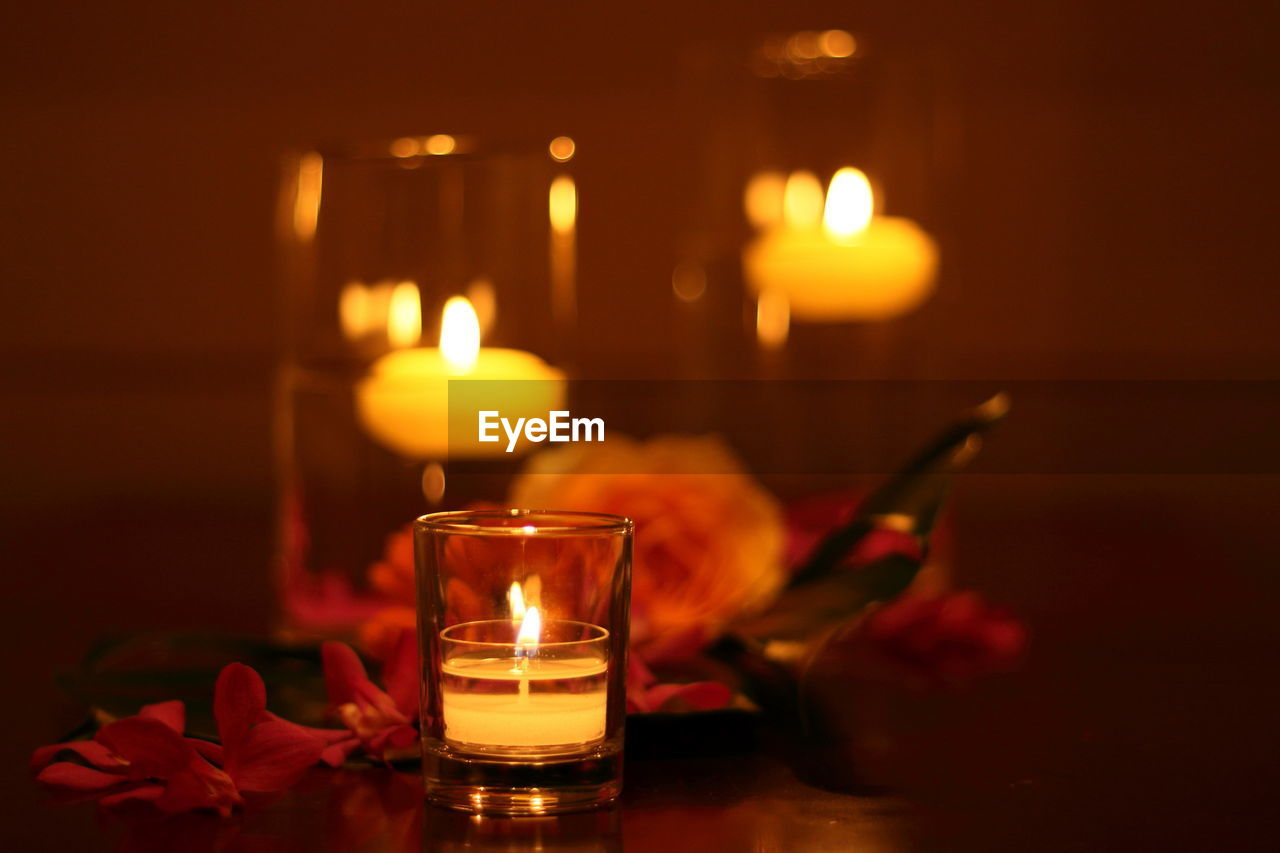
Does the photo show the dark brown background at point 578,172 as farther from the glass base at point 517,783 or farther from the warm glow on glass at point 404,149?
the glass base at point 517,783

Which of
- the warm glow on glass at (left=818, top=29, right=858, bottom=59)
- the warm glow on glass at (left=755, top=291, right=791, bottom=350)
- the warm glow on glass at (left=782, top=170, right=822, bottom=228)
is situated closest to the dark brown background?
the warm glow on glass at (left=818, top=29, right=858, bottom=59)

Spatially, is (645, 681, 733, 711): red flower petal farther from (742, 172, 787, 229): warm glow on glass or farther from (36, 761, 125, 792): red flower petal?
(742, 172, 787, 229): warm glow on glass

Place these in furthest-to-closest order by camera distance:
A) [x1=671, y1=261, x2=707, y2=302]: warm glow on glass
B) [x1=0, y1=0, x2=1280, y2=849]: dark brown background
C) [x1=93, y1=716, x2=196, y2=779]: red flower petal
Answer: [x1=0, y1=0, x2=1280, y2=849]: dark brown background → [x1=671, y1=261, x2=707, y2=302]: warm glow on glass → [x1=93, y1=716, x2=196, y2=779]: red flower petal

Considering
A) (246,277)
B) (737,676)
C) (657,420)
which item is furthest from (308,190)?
(246,277)

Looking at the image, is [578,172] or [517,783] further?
[578,172]

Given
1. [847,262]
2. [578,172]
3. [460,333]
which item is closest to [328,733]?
[460,333]

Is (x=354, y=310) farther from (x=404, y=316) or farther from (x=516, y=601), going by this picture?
(x=516, y=601)

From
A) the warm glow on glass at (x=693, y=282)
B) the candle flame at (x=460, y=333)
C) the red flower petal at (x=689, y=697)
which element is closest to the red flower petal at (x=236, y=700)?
the red flower petal at (x=689, y=697)
